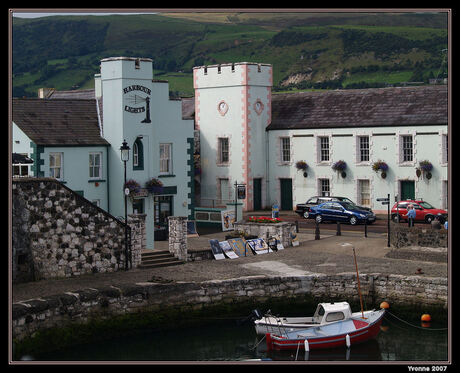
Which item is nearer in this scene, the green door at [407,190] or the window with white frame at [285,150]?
the green door at [407,190]

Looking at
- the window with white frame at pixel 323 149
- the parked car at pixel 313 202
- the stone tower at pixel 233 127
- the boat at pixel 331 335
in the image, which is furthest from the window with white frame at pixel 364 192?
the boat at pixel 331 335

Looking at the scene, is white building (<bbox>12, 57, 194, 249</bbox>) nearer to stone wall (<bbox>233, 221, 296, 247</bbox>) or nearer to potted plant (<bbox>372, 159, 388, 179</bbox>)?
stone wall (<bbox>233, 221, 296, 247</bbox>)

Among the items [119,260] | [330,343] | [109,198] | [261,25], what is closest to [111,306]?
[119,260]

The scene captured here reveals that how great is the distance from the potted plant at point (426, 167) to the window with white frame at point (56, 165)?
2092 cm

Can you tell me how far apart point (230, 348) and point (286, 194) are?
88.4 ft

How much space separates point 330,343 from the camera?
28.5 meters

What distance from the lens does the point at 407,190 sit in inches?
1970

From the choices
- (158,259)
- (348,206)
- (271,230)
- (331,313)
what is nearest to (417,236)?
(271,230)

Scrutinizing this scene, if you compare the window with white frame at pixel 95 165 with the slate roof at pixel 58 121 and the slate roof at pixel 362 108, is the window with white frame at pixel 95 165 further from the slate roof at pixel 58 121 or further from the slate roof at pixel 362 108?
the slate roof at pixel 362 108

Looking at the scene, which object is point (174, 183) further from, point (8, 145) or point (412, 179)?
point (8, 145)

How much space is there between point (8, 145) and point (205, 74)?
3350 centimetres

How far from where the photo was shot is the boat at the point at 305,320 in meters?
28.6

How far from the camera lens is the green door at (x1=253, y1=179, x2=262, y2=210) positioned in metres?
54.5

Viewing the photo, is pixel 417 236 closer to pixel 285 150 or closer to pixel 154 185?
pixel 154 185
